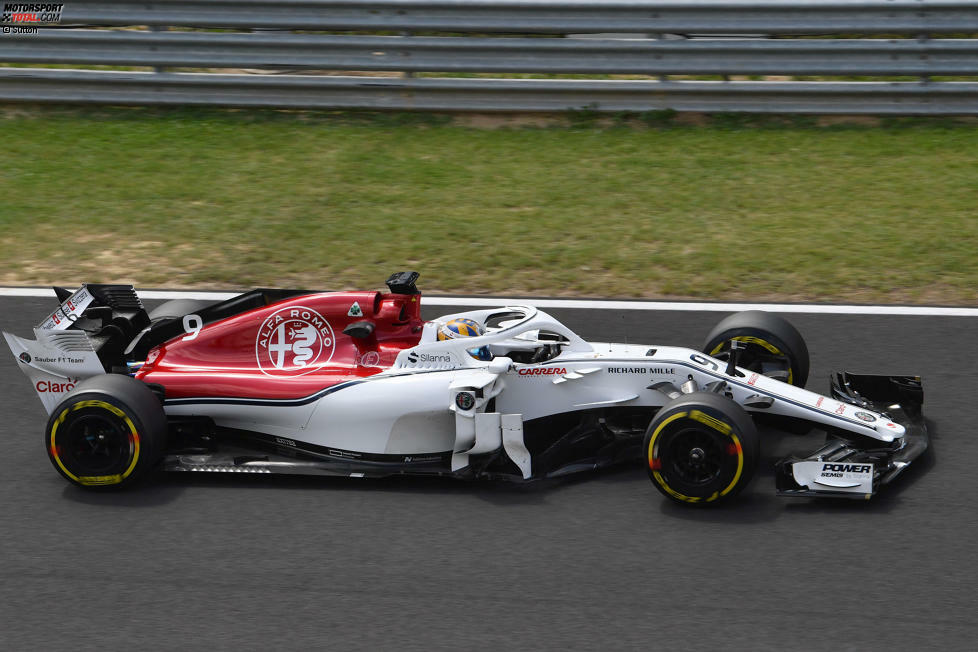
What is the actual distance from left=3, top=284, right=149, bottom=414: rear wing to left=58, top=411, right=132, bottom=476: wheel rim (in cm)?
52

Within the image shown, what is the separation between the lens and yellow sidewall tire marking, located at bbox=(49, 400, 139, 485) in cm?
586

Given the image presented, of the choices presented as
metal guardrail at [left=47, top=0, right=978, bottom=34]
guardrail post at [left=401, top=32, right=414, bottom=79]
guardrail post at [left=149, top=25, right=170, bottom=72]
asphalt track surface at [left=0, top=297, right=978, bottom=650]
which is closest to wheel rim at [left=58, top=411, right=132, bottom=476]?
asphalt track surface at [left=0, top=297, right=978, bottom=650]

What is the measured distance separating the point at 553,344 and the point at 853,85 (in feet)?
21.1

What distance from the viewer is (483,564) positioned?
5.27 metres

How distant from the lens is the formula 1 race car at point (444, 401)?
18.4 ft

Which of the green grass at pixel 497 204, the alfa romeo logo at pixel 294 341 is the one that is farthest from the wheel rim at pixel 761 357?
the alfa romeo logo at pixel 294 341

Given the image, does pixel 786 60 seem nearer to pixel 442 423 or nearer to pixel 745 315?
pixel 745 315

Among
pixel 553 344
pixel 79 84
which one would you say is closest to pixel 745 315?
pixel 553 344

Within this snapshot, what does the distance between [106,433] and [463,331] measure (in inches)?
73.4

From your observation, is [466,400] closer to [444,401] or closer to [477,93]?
[444,401]

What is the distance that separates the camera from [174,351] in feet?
21.4

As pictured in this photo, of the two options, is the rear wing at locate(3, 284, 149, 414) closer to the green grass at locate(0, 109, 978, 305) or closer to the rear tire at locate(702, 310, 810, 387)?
the green grass at locate(0, 109, 978, 305)

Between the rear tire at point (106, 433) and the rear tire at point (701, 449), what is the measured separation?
2431mm

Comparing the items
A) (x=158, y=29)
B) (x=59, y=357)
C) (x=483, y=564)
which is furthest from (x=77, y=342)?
(x=158, y=29)
